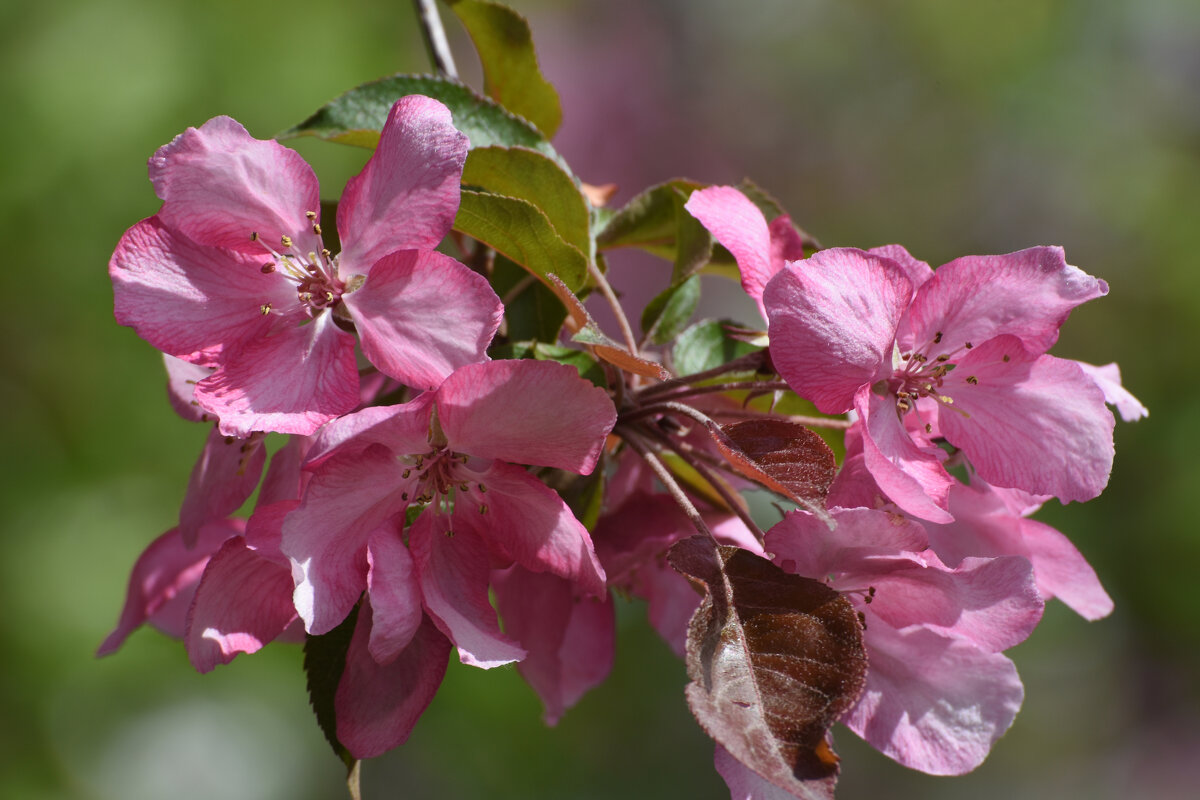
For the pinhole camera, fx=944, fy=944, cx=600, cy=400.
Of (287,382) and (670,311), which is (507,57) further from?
(287,382)

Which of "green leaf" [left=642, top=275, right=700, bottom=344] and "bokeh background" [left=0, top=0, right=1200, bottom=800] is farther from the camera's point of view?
"bokeh background" [left=0, top=0, right=1200, bottom=800]

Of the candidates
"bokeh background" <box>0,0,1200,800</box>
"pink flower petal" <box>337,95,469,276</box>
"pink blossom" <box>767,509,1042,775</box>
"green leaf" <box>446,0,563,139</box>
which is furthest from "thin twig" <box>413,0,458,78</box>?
"bokeh background" <box>0,0,1200,800</box>

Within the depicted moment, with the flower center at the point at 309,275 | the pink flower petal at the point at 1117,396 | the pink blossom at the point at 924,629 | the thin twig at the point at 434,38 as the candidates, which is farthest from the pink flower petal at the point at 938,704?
the thin twig at the point at 434,38

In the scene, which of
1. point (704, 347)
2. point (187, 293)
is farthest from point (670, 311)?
point (187, 293)

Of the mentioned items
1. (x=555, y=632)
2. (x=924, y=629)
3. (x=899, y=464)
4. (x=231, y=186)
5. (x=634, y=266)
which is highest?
(x=231, y=186)

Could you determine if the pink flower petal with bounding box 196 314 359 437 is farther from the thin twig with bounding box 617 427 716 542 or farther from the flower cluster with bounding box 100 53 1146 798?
the thin twig with bounding box 617 427 716 542
